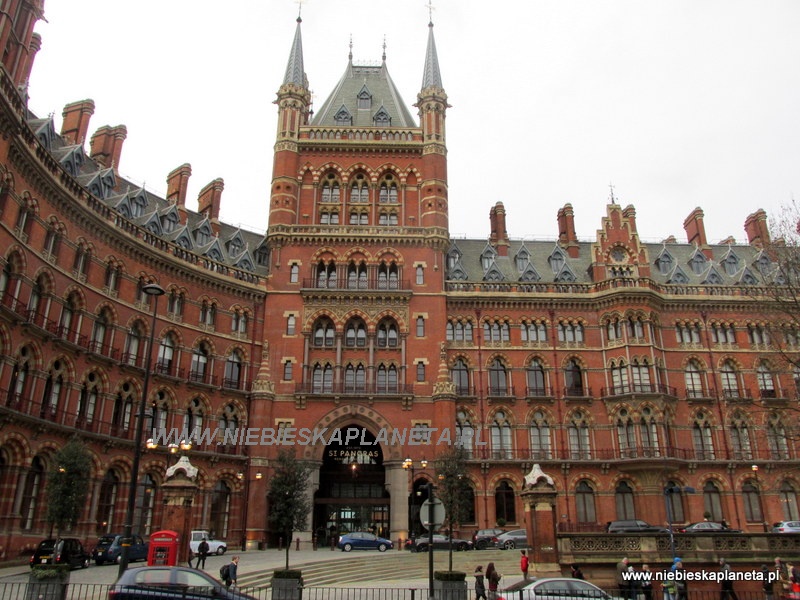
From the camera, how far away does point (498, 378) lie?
50344 mm

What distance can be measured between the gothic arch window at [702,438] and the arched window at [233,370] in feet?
108

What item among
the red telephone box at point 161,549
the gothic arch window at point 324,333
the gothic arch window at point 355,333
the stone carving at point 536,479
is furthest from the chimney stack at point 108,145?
the stone carving at point 536,479

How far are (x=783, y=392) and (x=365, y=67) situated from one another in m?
44.7

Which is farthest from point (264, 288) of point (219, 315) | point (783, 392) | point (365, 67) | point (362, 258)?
point (783, 392)

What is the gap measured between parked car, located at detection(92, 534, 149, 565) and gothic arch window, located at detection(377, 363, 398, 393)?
1891 centimetres

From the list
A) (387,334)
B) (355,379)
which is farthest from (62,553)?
(387,334)

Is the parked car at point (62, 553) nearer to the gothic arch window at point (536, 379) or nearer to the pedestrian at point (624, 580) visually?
the pedestrian at point (624, 580)

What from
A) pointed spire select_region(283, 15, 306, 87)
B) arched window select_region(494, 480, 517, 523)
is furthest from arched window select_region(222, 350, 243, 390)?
pointed spire select_region(283, 15, 306, 87)

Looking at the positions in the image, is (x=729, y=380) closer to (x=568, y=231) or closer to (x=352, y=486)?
(x=568, y=231)

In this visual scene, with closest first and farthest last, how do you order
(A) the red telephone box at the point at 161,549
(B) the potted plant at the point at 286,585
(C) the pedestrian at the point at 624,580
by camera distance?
1. (B) the potted plant at the point at 286,585
2. (C) the pedestrian at the point at 624,580
3. (A) the red telephone box at the point at 161,549

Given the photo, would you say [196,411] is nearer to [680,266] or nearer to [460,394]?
[460,394]

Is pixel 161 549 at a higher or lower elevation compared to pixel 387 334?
lower

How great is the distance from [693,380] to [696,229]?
18.1 metres

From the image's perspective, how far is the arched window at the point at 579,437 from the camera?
48.4m
